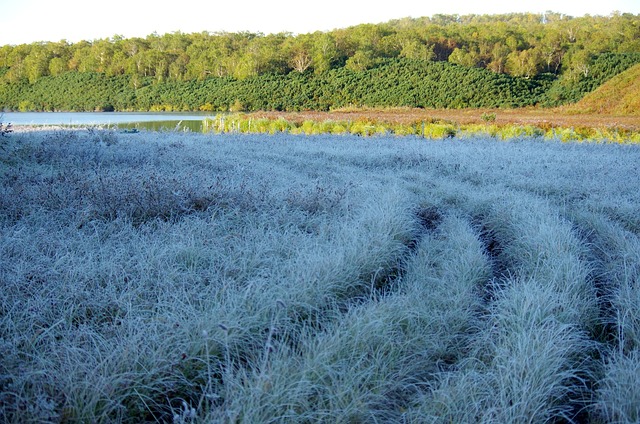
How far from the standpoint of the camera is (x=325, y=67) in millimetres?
57312

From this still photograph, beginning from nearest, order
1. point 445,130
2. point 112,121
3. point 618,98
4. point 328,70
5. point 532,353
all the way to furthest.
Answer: point 532,353 < point 445,130 < point 112,121 < point 618,98 < point 328,70

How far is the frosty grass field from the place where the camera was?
2.19 meters

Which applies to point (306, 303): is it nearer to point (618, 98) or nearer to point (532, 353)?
point (532, 353)

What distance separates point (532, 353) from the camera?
250cm

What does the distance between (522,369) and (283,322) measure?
124 cm

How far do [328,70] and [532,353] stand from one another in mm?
57264

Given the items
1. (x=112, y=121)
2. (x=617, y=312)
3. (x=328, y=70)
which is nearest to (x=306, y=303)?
(x=617, y=312)

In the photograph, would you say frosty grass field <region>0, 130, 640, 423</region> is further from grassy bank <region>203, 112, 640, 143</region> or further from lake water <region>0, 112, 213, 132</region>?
lake water <region>0, 112, 213, 132</region>

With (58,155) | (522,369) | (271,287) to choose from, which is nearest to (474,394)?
(522,369)

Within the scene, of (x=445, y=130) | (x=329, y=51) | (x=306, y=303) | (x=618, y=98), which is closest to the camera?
(x=306, y=303)

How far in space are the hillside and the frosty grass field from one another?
30547 millimetres

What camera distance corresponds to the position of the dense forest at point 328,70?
48.5 metres

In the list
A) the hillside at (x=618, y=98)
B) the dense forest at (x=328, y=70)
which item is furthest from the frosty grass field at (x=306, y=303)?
the dense forest at (x=328, y=70)

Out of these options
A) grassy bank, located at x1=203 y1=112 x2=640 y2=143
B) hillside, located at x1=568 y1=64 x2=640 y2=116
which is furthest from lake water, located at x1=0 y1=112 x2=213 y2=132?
hillside, located at x1=568 y1=64 x2=640 y2=116
